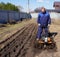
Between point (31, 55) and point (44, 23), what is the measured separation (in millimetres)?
3149

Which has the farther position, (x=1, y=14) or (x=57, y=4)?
(x=57, y=4)

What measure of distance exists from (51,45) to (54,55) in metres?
1.84

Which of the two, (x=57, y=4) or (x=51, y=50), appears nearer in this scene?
(x=51, y=50)

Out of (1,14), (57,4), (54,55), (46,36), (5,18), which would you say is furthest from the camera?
(57,4)

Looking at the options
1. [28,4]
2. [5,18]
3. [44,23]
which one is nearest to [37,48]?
[44,23]

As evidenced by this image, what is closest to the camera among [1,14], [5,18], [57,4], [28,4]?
[1,14]

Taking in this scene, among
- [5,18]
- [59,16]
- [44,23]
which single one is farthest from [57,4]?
[44,23]

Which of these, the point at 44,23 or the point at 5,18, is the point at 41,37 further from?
the point at 5,18

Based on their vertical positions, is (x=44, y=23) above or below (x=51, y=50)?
above

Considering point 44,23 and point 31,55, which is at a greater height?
point 44,23

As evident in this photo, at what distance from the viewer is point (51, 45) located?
38.2ft

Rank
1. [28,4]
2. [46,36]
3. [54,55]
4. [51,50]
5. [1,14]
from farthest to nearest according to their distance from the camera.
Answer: [28,4]
[1,14]
[46,36]
[51,50]
[54,55]

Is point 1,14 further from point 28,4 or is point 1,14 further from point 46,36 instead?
point 28,4

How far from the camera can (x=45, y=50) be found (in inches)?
440
